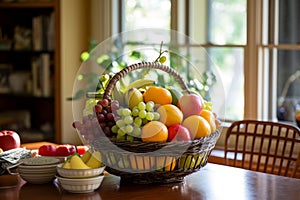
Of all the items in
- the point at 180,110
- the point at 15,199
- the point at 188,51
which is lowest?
the point at 15,199

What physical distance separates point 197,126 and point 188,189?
0.67 feet

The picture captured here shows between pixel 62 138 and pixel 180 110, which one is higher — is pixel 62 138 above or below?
below

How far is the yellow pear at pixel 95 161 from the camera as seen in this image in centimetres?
211

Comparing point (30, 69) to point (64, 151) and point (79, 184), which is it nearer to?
point (64, 151)

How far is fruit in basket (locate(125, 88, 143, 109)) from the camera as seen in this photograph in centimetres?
215

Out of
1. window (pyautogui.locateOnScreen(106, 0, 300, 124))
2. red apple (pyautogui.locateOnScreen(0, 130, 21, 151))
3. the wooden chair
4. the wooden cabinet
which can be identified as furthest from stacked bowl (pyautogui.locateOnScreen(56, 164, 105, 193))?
the wooden cabinet

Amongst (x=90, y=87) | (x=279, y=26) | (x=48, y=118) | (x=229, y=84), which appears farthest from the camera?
(x=48, y=118)

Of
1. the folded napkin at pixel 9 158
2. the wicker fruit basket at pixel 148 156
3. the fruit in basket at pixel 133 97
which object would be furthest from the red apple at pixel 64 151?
the fruit in basket at pixel 133 97

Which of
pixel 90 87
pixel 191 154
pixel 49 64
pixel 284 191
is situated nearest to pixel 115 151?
pixel 191 154

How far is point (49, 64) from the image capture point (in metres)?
4.43

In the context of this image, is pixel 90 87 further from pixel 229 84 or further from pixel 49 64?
pixel 229 84

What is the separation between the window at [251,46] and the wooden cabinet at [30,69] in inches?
36.3

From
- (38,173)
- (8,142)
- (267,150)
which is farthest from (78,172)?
(267,150)

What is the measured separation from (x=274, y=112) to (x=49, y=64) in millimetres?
1613
